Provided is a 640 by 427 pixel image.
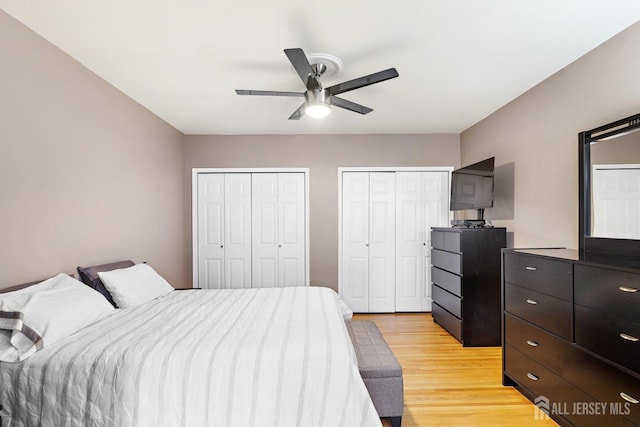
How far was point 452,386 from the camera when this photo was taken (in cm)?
237

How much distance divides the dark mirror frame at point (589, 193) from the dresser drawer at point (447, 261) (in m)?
1.27

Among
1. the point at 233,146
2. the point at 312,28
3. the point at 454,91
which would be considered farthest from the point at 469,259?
the point at 233,146

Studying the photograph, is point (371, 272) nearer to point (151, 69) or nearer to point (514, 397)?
point (514, 397)

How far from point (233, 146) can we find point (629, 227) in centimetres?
409

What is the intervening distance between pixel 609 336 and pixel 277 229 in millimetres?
→ 3466

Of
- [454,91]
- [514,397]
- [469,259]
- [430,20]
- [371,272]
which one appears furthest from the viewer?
[371,272]

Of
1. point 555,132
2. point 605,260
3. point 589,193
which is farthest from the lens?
point 555,132

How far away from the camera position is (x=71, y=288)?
6.15ft

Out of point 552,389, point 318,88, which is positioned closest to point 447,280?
point 552,389

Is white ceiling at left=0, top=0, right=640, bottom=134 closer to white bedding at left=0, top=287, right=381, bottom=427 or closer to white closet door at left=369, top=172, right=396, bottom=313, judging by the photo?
white closet door at left=369, top=172, right=396, bottom=313

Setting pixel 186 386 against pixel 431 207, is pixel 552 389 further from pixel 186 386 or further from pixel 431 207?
pixel 431 207

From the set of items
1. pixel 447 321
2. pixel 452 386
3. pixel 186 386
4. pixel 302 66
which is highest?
pixel 302 66

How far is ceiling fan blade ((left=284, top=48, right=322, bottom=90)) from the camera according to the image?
171cm

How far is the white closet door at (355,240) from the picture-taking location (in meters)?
4.23
